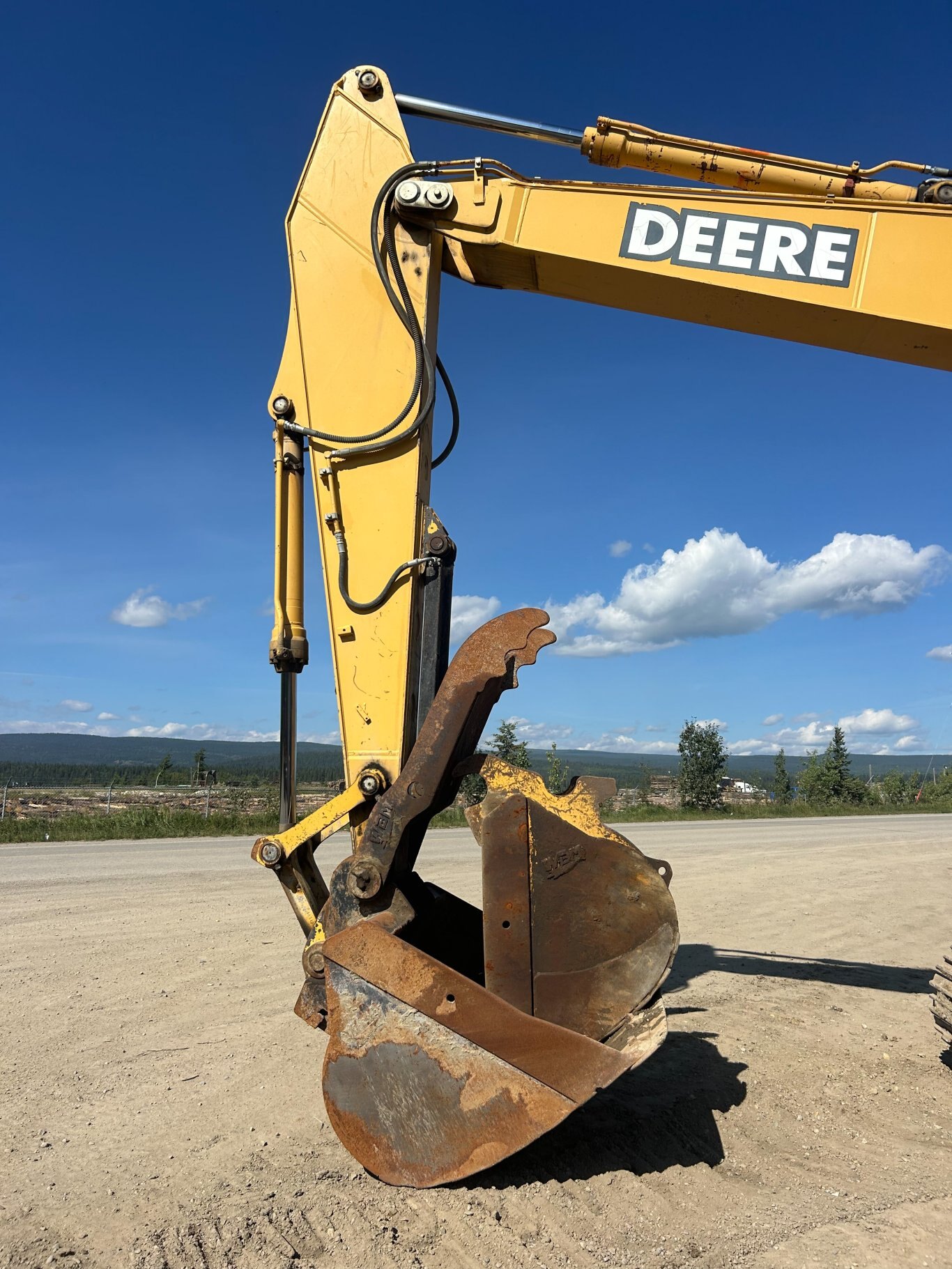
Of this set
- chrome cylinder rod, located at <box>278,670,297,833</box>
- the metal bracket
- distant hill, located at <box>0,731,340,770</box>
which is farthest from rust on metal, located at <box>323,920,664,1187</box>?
distant hill, located at <box>0,731,340,770</box>

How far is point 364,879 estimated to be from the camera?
318cm

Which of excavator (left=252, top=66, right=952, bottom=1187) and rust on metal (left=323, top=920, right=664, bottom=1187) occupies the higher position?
excavator (left=252, top=66, right=952, bottom=1187)

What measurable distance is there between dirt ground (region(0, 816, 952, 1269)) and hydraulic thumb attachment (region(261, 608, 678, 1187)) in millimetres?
340

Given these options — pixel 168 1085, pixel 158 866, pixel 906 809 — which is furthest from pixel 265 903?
pixel 906 809

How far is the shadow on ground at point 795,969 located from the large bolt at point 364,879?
315 centimetres

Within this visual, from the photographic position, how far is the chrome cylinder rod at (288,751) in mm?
3740

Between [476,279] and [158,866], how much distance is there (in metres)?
9.26

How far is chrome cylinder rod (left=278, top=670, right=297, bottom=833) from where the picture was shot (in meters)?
3.74

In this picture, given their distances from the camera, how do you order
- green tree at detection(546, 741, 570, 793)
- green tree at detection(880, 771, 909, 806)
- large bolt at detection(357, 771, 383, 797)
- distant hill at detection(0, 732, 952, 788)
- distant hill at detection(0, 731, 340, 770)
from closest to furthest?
large bolt at detection(357, 771, 383, 797) → green tree at detection(546, 741, 570, 793) → green tree at detection(880, 771, 909, 806) → distant hill at detection(0, 732, 952, 788) → distant hill at detection(0, 731, 340, 770)

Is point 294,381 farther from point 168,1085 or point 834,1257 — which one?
point 834,1257

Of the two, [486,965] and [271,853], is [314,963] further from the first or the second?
[486,965]

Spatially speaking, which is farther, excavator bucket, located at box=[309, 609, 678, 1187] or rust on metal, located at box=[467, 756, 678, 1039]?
rust on metal, located at box=[467, 756, 678, 1039]

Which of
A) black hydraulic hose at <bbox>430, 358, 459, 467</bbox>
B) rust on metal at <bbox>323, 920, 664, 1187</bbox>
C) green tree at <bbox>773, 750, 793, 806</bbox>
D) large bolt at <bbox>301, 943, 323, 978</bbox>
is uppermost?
black hydraulic hose at <bbox>430, 358, 459, 467</bbox>

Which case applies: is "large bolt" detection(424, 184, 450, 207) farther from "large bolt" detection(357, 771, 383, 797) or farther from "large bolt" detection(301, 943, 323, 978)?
"large bolt" detection(301, 943, 323, 978)
